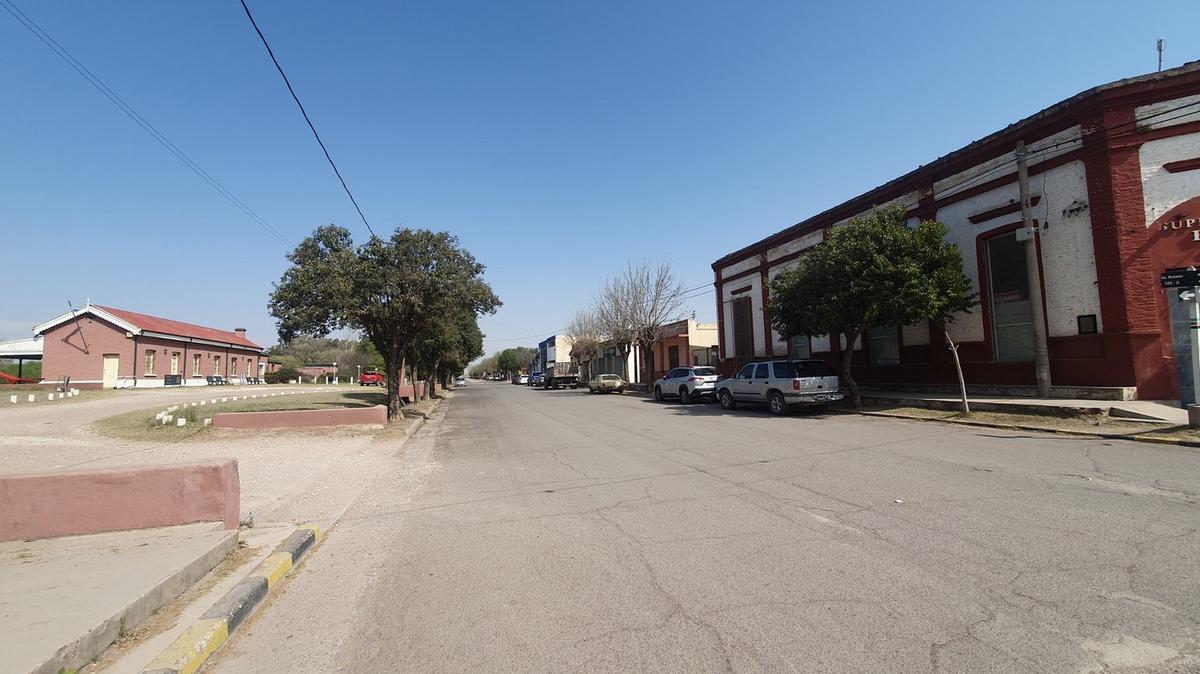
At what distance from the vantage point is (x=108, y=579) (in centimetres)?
431

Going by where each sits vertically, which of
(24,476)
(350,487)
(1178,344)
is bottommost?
(350,487)

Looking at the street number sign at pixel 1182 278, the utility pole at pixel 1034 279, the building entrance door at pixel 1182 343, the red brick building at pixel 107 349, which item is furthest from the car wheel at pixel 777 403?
the red brick building at pixel 107 349

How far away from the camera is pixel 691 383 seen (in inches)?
1037

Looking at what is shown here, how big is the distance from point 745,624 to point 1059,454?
29.4 feet

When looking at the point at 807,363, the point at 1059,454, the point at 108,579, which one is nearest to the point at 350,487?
the point at 108,579

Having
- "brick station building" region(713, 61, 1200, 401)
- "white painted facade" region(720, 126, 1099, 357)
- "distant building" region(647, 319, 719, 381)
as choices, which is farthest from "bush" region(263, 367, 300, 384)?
"brick station building" region(713, 61, 1200, 401)

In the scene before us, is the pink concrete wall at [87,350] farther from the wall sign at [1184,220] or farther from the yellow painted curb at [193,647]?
the wall sign at [1184,220]

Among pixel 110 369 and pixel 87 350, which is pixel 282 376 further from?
→ pixel 87 350

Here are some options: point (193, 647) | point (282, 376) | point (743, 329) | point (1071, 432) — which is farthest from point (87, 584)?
point (282, 376)

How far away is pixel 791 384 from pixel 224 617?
1665 cm

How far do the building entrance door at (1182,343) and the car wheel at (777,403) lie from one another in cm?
910

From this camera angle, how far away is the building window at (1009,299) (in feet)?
56.3

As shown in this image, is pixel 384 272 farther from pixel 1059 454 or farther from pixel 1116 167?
pixel 1116 167

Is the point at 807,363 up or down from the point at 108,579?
up
